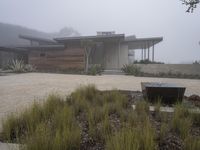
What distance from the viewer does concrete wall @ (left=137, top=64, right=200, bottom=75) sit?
61.3 ft

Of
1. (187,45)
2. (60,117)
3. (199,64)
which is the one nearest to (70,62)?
(199,64)

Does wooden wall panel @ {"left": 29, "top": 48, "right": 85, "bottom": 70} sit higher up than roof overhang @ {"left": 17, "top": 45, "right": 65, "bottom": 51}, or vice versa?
roof overhang @ {"left": 17, "top": 45, "right": 65, "bottom": 51}

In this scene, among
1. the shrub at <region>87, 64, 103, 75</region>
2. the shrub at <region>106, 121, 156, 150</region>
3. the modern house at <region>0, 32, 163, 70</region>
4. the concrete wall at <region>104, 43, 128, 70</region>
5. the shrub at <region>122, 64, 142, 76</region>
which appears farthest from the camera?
the concrete wall at <region>104, 43, 128, 70</region>

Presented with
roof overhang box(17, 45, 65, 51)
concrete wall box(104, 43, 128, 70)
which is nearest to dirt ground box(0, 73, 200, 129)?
roof overhang box(17, 45, 65, 51)

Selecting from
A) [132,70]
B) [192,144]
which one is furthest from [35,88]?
[132,70]

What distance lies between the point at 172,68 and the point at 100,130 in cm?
1735

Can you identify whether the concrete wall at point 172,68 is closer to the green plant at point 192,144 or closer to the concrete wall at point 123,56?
the concrete wall at point 123,56

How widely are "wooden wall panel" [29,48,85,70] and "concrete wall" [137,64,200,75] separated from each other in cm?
585

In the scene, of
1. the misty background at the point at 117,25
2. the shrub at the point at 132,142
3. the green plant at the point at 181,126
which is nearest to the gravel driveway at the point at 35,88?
the shrub at the point at 132,142

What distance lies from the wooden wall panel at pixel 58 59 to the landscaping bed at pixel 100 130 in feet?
53.5

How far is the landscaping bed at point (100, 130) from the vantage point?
248cm

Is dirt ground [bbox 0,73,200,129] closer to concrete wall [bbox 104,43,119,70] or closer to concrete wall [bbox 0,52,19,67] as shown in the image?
concrete wall [bbox 104,43,119,70]

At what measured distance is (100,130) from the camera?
3.13m

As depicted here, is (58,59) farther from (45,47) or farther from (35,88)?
(35,88)
